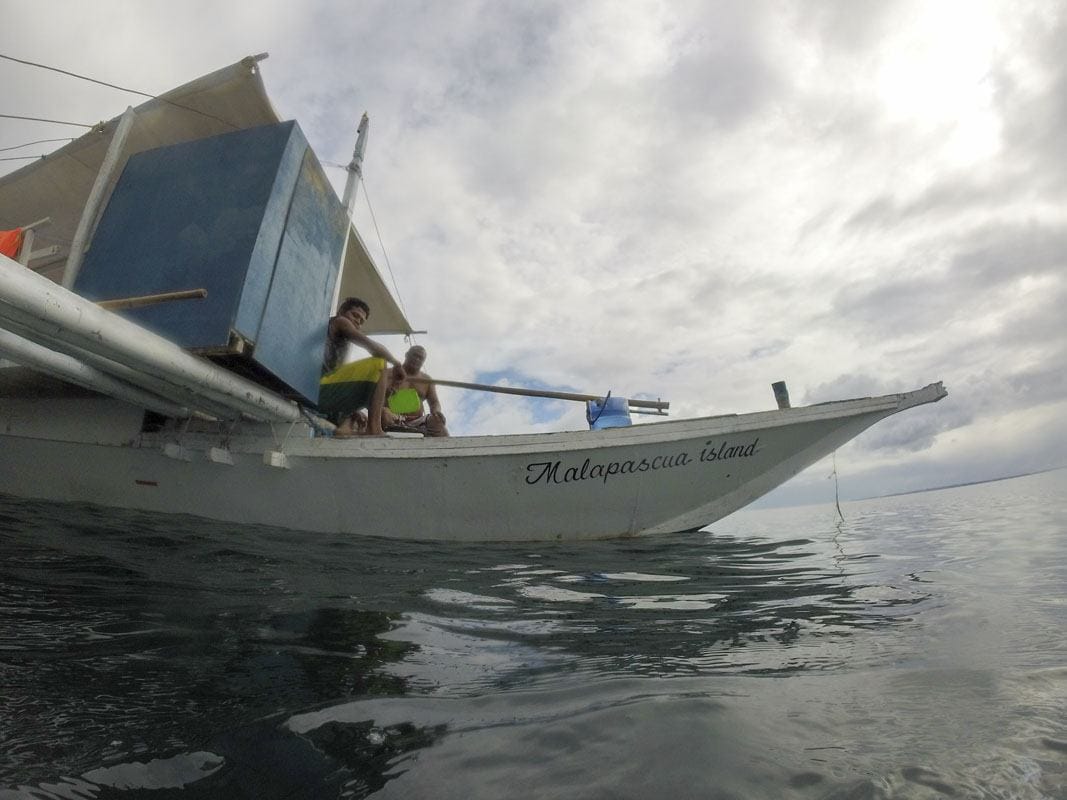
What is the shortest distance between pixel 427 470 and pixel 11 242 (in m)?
4.21

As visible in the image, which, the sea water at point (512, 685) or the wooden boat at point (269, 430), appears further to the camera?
the wooden boat at point (269, 430)

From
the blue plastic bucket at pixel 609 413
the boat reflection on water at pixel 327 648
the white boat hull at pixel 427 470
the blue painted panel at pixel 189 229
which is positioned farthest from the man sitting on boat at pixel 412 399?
the boat reflection on water at pixel 327 648

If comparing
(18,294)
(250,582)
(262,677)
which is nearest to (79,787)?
(262,677)

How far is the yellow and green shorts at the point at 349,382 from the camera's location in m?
5.74

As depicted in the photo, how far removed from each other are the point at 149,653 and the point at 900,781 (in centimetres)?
194

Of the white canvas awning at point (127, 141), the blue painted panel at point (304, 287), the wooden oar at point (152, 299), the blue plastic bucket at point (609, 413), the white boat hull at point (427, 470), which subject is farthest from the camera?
the blue plastic bucket at point (609, 413)

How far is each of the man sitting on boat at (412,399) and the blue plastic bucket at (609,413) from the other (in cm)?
185

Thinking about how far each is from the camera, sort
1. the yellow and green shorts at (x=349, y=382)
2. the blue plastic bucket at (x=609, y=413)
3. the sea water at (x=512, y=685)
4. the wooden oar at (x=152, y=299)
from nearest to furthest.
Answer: the sea water at (x=512, y=685) → the wooden oar at (x=152, y=299) → the yellow and green shorts at (x=349, y=382) → the blue plastic bucket at (x=609, y=413)

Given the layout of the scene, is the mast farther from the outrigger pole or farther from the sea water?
the sea water

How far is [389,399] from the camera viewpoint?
6.72 metres

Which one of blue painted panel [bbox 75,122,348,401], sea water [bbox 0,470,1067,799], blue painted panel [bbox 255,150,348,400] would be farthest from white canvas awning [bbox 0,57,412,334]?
sea water [bbox 0,470,1067,799]

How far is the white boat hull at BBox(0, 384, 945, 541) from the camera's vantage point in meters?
5.07

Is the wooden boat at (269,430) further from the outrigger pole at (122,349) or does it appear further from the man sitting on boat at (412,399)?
the man sitting on boat at (412,399)

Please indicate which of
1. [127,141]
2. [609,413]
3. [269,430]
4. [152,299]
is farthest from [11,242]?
[609,413]
